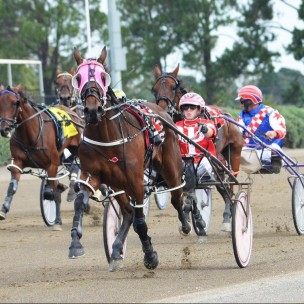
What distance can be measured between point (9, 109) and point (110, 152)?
4.19 meters

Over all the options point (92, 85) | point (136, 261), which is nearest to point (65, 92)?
point (136, 261)

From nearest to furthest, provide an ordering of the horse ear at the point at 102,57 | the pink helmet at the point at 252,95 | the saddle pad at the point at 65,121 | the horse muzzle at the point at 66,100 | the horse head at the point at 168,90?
the horse ear at the point at 102,57 → the horse head at the point at 168,90 → the pink helmet at the point at 252,95 → the saddle pad at the point at 65,121 → the horse muzzle at the point at 66,100

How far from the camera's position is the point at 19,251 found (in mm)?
10695

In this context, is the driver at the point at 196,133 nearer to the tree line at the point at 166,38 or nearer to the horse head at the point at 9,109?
the horse head at the point at 9,109

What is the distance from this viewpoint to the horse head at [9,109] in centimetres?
1237

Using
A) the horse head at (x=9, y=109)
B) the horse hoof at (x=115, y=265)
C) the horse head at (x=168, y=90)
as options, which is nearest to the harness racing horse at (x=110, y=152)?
the horse hoof at (x=115, y=265)

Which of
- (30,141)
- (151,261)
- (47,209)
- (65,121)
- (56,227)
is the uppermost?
(65,121)

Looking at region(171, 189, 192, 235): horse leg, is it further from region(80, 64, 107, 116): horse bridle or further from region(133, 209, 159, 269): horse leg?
region(80, 64, 107, 116): horse bridle

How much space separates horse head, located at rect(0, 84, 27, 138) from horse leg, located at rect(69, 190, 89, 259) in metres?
4.16

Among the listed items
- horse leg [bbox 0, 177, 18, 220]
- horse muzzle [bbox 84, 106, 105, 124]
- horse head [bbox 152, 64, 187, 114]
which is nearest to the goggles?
horse head [bbox 152, 64, 187, 114]

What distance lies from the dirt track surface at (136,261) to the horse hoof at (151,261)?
5 cm

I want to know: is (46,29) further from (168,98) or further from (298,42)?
(168,98)

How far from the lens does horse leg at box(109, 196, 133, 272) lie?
8.62 meters

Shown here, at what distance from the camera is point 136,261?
9.57 meters
